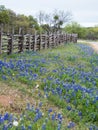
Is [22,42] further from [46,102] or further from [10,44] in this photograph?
[46,102]

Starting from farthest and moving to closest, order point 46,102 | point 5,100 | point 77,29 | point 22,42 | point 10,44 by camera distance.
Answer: point 77,29 → point 22,42 → point 10,44 → point 46,102 → point 5,100

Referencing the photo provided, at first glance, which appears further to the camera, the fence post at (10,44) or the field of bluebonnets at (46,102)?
the fence post at (10,44)

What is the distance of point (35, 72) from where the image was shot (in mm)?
10359

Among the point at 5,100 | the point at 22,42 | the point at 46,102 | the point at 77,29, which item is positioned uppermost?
the point at 22,42

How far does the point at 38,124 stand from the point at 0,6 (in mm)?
57556

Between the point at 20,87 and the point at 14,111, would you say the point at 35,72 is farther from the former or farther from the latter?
the point at 14,111

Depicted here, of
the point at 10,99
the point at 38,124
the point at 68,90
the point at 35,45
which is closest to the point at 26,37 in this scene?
the point at 35,45

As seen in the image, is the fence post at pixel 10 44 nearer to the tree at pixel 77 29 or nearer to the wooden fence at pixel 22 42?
the wooden fence at pixel 22 42

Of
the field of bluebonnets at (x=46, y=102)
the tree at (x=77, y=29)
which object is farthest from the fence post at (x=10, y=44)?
the tree at (x=77, y=29)

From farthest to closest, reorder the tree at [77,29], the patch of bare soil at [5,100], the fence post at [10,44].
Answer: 1. the tree at [77,29]
2. the fence post at [10,44]
3. the patch of bare soil at [5,100]

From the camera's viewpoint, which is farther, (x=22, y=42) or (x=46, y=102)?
(x=22, y=42)

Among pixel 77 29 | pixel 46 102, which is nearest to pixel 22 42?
pixel 46 102

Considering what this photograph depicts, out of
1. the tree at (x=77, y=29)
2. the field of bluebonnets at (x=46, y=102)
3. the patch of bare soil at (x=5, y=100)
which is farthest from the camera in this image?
the tree at (x=77, y=29)

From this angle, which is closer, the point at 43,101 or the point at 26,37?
the point at 43,101
